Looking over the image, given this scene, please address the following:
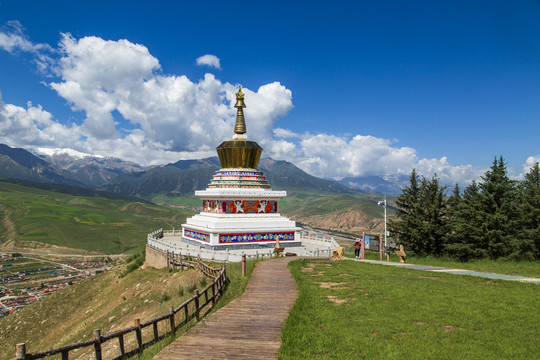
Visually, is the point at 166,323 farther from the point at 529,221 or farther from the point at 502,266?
the point at 529,221

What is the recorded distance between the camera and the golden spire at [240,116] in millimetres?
42906

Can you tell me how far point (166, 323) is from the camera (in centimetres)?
1549

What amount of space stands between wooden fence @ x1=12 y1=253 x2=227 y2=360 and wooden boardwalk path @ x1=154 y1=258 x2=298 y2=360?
4.66 feet

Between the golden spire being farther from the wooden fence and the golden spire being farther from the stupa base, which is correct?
the wooden fence

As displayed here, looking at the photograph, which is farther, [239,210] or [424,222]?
[239,210]

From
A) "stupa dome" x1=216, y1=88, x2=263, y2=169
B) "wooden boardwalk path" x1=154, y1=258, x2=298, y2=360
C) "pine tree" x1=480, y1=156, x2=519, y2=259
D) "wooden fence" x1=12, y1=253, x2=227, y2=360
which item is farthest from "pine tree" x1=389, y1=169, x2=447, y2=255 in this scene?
"wooden boardwalk path" x1=154, y1=258, x2=298, y2=360

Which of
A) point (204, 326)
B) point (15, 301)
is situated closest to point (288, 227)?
point (204, 326)

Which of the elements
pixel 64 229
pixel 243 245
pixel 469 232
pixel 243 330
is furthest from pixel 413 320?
pixel 64 229

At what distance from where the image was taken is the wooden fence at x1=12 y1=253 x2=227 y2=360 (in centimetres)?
996

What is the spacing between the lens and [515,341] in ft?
34.0

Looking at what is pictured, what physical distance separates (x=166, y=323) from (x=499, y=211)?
2738 cm

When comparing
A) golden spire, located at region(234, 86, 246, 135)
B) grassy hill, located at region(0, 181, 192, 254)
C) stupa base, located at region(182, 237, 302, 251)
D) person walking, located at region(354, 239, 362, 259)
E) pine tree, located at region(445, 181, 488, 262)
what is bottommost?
grassy hill, located at region(0, 181, 192, 254)

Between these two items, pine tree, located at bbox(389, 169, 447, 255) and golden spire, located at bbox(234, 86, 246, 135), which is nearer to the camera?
pine tree, located at bbox(389, 169, 447, 255)

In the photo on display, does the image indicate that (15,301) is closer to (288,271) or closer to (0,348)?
(0,348)
